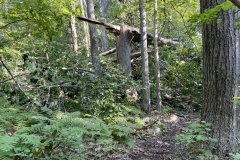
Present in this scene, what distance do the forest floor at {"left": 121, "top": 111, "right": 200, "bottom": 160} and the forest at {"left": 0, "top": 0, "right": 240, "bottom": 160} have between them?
18 millimetres

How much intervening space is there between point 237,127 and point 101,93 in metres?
3.00

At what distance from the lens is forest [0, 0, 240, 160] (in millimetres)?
2977

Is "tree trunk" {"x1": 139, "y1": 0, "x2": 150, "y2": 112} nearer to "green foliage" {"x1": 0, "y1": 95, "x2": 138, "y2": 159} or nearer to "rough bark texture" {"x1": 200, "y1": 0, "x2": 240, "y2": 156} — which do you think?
"green foliage" {"x1": 0, "y1": 95, "x2": 138, "y2": 159}

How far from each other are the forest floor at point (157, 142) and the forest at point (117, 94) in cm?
2

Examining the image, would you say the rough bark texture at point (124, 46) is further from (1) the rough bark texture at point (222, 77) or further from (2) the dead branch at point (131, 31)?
(1) the rough bark texture at point (222, 77)

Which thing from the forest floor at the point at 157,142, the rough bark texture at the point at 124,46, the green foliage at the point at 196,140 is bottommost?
→ the forest floor at the point at 157,142

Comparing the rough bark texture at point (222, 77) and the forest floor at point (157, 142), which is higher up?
the rough bark texture at point (222, 77)

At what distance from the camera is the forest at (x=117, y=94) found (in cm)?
298

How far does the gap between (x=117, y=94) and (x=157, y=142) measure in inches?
63.7

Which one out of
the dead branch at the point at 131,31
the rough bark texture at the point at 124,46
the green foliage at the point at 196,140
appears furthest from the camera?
the rough bark texture at the point at 124,46

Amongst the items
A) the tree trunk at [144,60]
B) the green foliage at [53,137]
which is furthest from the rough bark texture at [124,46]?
the green foliage at [53,137]

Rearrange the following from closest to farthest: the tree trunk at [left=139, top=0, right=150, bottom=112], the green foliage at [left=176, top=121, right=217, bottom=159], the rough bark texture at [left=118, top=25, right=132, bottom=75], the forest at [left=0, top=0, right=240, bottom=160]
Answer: the forest at [left=0, top=0, right=240, bottom=160]
the green foliage at [left=176, top=121, right=217, bottom=159]
the tree trunk at [left=139, top=0, right=150, bottom=112]
the rough bark texture at [left=118, top=25, right=132, bottom=75]

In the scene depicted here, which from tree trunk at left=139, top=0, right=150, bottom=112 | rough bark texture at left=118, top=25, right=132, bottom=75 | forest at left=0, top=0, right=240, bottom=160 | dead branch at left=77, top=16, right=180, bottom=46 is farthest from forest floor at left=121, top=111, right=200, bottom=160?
dead branch at left=77, top=16, right=180, bottom=46

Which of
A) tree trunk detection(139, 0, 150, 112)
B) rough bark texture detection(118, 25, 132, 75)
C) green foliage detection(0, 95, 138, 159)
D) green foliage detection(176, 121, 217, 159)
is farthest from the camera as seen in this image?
rough bark texture detection(118, 25, 132, 75)
